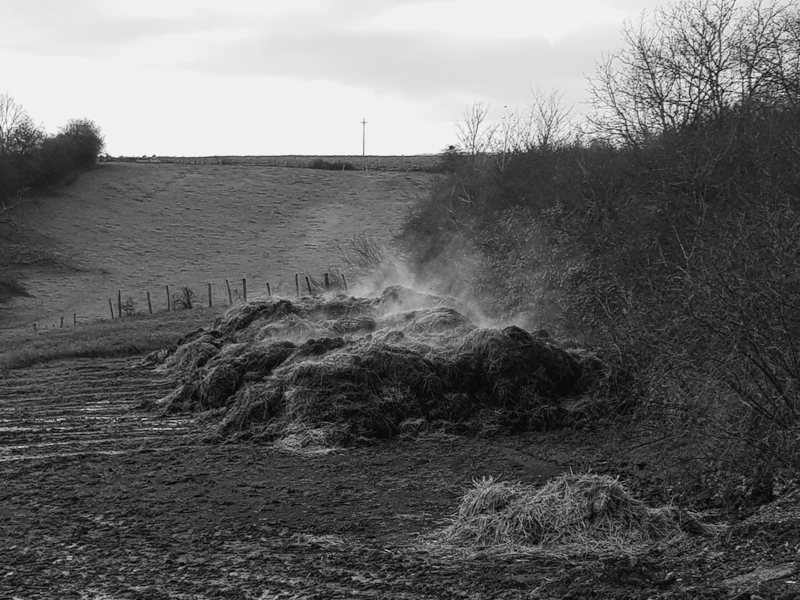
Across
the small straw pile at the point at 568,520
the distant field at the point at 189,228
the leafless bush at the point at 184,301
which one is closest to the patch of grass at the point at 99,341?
the leafless bush at the point at 184,301

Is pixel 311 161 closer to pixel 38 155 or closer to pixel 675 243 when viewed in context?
pixel 38 155

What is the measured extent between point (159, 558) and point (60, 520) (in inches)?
60.9

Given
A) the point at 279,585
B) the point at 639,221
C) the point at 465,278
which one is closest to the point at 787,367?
the point at 279,585

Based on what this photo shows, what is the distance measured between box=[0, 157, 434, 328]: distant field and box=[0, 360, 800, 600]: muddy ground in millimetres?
28381

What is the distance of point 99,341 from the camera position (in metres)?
21.6

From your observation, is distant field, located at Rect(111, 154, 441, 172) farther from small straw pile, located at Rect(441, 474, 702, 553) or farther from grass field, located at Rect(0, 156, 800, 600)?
small straw pile, located at Rect(441, 474, 702, 553)

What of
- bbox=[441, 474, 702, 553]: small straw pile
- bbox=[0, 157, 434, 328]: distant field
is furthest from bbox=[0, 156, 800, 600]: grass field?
bbox=[0, 157, 434, 328]: distant field

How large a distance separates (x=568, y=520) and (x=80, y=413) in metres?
8.57

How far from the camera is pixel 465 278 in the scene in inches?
861

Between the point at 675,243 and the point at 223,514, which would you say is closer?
the point at 223,514

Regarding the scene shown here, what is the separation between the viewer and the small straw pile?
6.33 m

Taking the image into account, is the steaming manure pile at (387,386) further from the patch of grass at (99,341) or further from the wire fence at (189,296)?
the wire fence at (189,296)

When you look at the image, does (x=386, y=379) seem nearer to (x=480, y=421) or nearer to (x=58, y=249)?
(x=480, y=421)

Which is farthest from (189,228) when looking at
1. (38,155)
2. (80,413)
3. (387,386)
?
(387,386)
